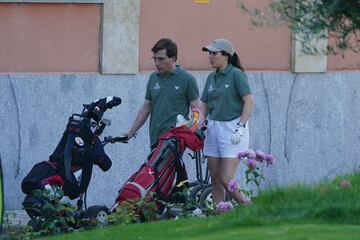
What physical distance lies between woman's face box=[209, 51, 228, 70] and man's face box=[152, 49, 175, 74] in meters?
0.40

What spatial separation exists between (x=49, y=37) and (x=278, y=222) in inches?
217

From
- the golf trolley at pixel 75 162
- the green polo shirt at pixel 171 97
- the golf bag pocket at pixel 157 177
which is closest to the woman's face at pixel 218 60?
the green polo shirt at pixel 171 97

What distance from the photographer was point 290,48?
50.5 feet

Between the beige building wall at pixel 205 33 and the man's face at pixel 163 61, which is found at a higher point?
the beige building wall at pixel 205 33

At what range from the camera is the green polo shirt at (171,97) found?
39.5 ft

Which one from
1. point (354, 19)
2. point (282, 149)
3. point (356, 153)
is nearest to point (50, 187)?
point (354, 19)

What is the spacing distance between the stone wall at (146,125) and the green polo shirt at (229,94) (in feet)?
6.02

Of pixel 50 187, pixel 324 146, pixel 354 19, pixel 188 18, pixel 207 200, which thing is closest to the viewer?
pixel 354 19

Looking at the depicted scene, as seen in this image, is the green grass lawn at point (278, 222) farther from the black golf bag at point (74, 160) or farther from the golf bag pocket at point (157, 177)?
the golf bag pocket at point (157, 177)

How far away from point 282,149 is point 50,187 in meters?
5.20

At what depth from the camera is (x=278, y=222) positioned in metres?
8.72

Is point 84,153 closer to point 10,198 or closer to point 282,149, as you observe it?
point 10,198

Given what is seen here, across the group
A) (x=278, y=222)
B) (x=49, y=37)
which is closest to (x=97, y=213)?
(x=278, y=222)

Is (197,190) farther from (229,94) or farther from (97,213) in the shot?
(97,213)
